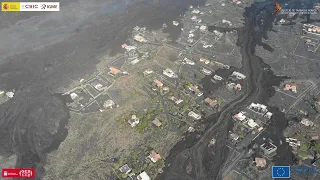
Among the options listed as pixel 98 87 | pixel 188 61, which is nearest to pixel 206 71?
pixel 188 61

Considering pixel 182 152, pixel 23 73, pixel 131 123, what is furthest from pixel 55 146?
pixel 23 73

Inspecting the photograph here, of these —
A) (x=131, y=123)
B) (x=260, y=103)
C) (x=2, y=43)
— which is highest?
(x=260, y=103)

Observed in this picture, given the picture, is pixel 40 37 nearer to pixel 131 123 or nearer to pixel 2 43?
pixel 2 43

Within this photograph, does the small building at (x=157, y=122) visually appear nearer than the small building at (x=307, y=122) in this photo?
No

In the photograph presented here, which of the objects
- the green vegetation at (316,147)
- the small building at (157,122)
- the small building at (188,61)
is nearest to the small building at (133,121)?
the small building at (157,122)

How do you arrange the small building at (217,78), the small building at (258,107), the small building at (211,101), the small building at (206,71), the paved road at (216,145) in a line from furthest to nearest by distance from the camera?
the small building at (206,71) < the small building at (217,78) < the small building at (211,101) < the small building at (258,107) < the paved road at (216,145)

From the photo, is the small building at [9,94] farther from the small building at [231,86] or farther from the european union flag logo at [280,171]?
the european union flag logo at [280,171]

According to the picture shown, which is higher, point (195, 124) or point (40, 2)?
point (195, 124)
